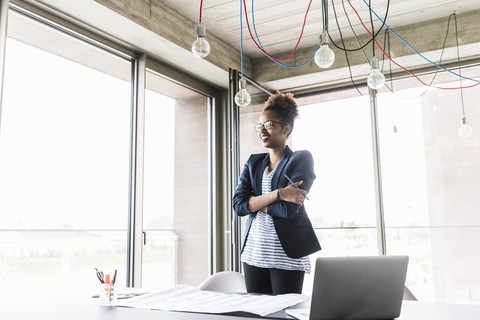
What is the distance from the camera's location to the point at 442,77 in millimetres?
3535

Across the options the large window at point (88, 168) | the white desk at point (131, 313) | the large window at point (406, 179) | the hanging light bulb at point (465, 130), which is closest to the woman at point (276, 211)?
the white desk at point (131, 313)

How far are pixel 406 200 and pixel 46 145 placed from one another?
8.68 feet

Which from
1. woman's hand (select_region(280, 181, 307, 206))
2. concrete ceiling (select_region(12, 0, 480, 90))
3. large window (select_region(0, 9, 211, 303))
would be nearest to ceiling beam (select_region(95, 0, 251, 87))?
concrete ceiling (select_region(12, 0, 480, 90))

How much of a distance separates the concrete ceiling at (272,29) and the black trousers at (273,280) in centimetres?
176

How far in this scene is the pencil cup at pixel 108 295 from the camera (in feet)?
4.34

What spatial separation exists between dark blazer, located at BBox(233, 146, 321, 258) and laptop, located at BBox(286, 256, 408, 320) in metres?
0.74

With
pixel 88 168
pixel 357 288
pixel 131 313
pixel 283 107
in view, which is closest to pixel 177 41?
pixel 88 168

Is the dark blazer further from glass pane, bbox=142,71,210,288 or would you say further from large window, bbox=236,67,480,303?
glass pane, bbox=142,71,210,288

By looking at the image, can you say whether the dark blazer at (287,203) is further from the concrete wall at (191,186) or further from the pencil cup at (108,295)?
the concrete wall at (191,186)

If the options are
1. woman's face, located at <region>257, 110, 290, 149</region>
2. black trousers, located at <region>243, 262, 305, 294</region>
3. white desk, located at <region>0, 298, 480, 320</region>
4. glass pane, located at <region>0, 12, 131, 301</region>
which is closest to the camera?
white desk, located at <region>0, 298, 480, 320</region>

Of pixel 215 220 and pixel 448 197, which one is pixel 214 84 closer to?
pixel 215 220

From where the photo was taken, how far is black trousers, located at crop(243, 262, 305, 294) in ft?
5.81

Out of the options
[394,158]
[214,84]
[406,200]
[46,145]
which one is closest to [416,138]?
[394,158]

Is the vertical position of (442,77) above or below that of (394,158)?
above
